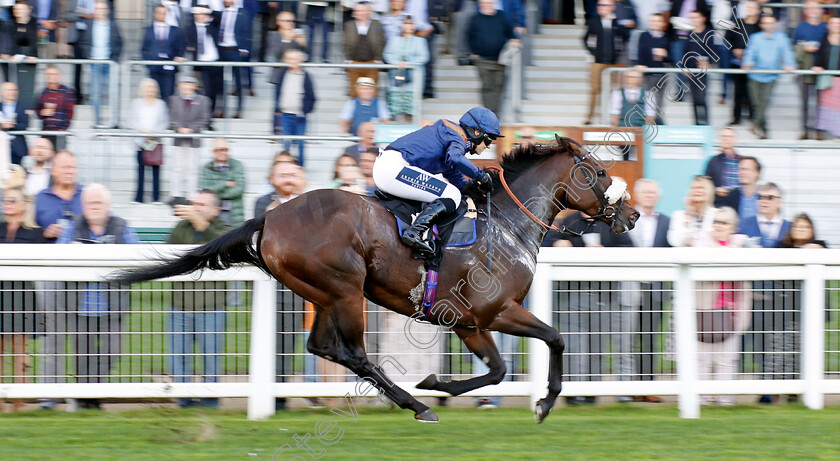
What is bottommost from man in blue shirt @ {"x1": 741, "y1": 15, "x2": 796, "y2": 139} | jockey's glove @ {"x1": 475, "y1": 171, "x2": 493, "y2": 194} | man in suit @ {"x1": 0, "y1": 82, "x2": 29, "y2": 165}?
jockey's glove @ {"x1": 475, "y1": 171, "x2": 493, "y2": 194}

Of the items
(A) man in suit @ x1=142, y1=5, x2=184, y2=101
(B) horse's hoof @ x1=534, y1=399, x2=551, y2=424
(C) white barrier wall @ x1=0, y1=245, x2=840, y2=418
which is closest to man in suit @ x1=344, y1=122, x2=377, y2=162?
(A) man in suit @ x1=142, y1=5, x2=184, y2=101

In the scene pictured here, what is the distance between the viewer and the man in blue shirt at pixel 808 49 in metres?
9.52

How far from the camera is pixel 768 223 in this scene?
297 inches

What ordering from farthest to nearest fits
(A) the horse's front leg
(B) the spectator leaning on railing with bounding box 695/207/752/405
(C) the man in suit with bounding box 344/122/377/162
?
(C) the man in suit with bounding box 344/122/377/162 → (B) the spectator leaning on railing with bounding box 695/207/752/405 → (A) the horse's front leg

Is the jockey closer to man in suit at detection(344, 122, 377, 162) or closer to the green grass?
the green grass

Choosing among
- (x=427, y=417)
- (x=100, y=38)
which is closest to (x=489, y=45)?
(x=100, y=38)

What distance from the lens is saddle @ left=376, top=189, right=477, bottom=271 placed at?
5.52m

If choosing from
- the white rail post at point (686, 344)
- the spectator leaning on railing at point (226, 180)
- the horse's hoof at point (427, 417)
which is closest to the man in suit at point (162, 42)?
the spectator leaning on railing at point (226, 180)

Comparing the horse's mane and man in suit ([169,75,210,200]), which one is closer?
the horse's mane

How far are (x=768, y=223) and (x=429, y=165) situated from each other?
10.6 feet

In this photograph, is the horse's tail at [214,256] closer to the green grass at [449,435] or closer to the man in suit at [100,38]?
the green grass at [449,435]

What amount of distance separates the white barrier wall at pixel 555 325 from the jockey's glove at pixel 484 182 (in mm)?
640

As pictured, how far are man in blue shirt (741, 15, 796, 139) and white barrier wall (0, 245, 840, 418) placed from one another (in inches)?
147

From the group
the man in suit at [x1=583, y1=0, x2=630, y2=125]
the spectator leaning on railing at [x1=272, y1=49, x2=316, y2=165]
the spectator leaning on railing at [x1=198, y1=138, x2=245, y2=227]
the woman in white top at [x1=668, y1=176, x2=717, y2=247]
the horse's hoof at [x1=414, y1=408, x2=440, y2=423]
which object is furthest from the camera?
the man in suit at [x1=583, y1=0, x2=630, y2=125]
